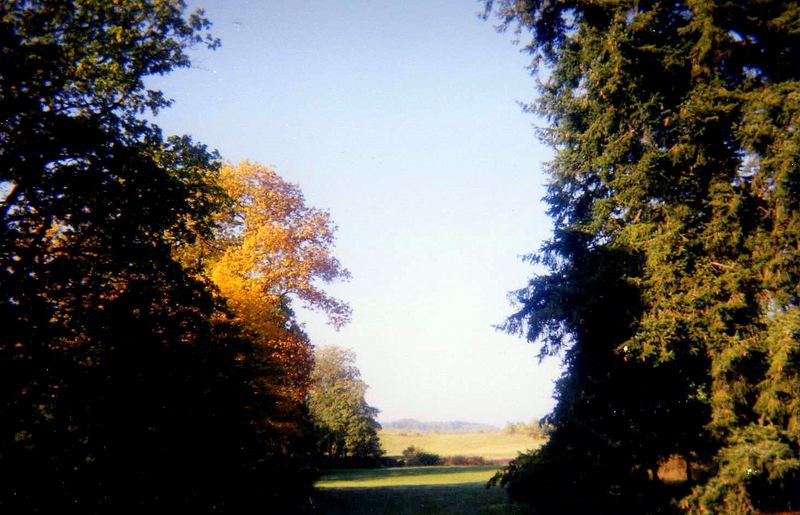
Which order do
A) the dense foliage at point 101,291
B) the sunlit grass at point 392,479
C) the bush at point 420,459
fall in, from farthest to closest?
1. the bush at point 420,459
2. the sunlit grass at point 392,479
3. the dense foliage at point 101,291

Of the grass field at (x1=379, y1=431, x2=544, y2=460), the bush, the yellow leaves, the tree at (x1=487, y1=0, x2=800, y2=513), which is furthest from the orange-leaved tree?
the grass field at (x1=379, y1=431, x2=544, y2=460)

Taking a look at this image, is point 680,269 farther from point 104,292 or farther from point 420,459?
point 420,459

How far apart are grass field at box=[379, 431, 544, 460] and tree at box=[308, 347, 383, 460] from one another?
81.4 feet

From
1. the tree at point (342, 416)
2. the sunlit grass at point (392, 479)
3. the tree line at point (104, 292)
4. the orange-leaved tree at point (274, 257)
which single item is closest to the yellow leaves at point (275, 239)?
the orange-leaved tree at point (274, 257)

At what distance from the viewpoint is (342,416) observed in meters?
45.5

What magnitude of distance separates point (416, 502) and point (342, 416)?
27825 mm

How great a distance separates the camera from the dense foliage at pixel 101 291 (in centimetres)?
827

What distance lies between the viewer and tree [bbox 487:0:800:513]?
10922 millimetres

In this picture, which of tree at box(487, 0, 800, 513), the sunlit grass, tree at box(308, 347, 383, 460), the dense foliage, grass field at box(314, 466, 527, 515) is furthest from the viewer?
tree at box(308, 347, 383, 460)

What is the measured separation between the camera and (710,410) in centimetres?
1231

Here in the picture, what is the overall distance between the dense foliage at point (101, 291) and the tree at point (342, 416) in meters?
35.0

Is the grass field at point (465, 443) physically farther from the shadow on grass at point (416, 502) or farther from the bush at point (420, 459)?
the shadow on grass at point (416, 502)

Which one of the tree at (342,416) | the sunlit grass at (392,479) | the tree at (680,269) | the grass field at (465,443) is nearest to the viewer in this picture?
the tree at (680,269)

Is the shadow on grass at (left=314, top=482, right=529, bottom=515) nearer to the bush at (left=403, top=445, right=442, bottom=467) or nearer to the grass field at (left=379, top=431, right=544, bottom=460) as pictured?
the bush at (left=403, top=445, right=442, bottom=467)
